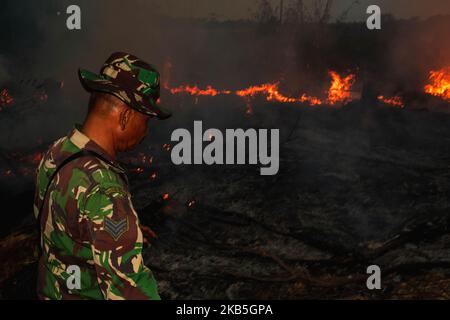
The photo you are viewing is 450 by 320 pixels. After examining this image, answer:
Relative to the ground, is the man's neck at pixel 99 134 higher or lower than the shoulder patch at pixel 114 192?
higher

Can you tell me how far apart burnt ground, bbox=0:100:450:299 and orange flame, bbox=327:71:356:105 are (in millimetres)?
9446

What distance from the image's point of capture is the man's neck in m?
1.83

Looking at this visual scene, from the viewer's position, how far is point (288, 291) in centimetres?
436

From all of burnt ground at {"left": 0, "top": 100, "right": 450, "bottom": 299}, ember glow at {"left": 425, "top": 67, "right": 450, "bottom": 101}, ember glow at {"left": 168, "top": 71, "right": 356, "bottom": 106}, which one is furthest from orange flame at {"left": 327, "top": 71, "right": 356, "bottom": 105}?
burnt ground at {"left": 0, "top": 100, "right": 450, "bottom": 299}

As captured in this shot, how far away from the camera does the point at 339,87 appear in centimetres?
2055

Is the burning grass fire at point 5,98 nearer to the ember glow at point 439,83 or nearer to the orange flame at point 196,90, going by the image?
the orange flame at point 196,90

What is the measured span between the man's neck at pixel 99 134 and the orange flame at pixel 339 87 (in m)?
18.1

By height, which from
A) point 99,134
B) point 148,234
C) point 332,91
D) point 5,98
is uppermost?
point 332,91

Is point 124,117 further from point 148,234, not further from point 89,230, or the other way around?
point 148,234

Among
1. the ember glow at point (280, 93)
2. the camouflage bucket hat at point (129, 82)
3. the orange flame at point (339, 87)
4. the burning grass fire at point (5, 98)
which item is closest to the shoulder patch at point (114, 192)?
the camouflage bucket hat at point (129, 82)

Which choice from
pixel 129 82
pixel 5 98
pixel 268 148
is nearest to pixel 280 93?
pixel 268 148

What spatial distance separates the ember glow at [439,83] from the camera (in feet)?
56.1

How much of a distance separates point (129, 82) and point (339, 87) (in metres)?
20.0
